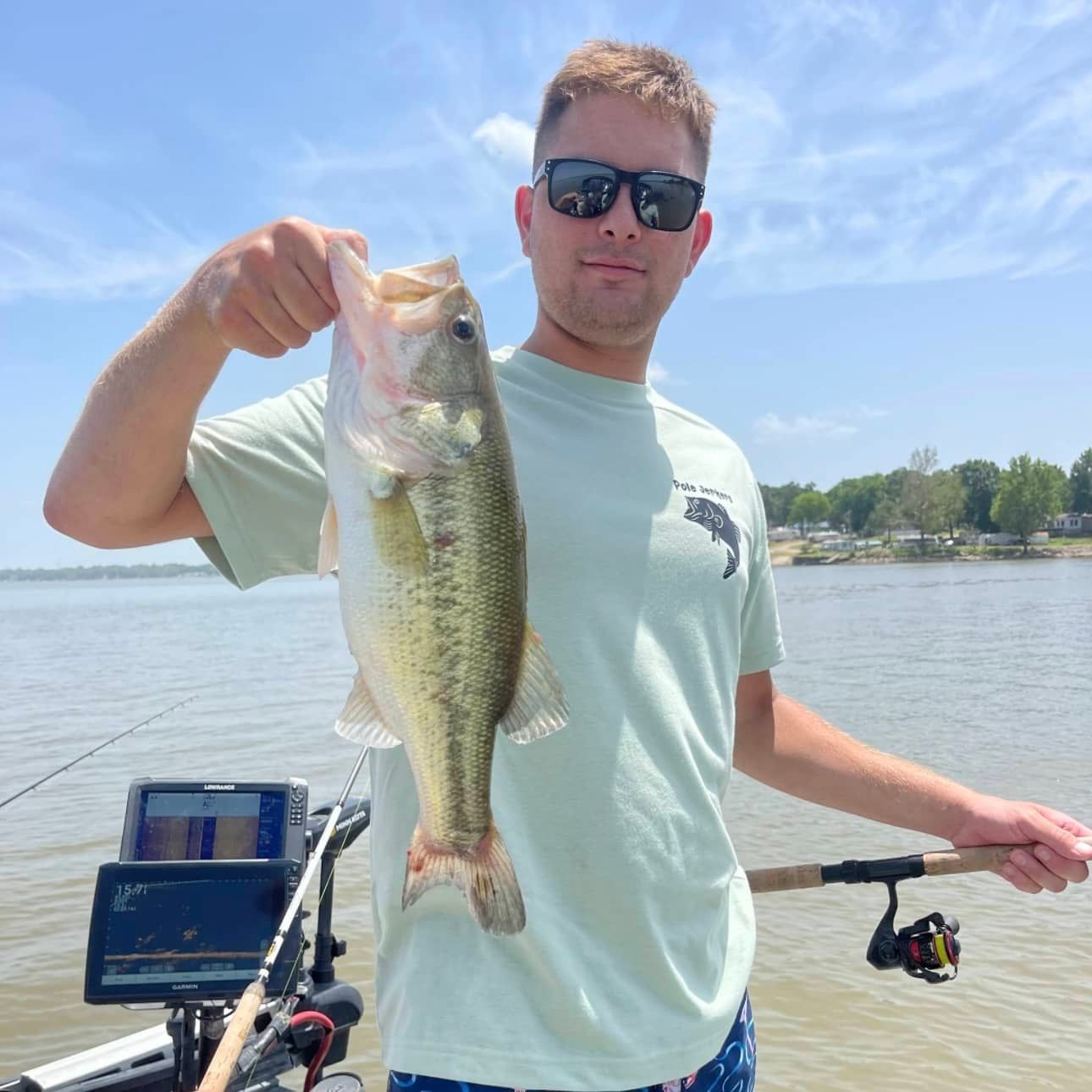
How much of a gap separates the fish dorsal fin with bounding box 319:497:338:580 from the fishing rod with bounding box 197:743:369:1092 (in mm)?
394

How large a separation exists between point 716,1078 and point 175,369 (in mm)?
1875

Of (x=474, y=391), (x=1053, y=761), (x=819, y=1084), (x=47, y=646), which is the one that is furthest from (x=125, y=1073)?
(x=47, y=646)

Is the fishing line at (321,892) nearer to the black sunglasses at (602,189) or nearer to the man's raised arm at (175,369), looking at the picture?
the man's raised arm at (175,369)

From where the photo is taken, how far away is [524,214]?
8.52 ft

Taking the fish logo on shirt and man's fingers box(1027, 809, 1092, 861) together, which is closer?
the fish logo on shirt

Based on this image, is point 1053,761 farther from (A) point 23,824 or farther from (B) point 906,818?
(A) point 23,824

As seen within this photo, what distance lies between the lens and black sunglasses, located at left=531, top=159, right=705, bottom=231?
7.53 feet

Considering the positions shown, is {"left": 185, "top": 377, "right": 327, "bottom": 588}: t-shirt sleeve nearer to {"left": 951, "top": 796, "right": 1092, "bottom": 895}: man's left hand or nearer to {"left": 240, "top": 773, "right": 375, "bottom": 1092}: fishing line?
{"left": 240, "top": 773, "right": 375, "bottom": 1092}: fishing line

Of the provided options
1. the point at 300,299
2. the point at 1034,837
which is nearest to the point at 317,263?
the point at 300,299

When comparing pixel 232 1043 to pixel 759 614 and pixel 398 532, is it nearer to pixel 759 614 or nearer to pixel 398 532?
pixel 398 532

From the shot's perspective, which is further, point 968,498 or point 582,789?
point 968,498

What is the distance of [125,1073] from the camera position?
332 centimetres

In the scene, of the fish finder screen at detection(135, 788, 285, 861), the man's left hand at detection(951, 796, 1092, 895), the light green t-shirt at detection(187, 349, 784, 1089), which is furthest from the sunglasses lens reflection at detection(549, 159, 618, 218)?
the fish finder screen at detection(135, 788, 285, 861)

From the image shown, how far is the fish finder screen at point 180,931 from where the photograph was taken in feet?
9.68
